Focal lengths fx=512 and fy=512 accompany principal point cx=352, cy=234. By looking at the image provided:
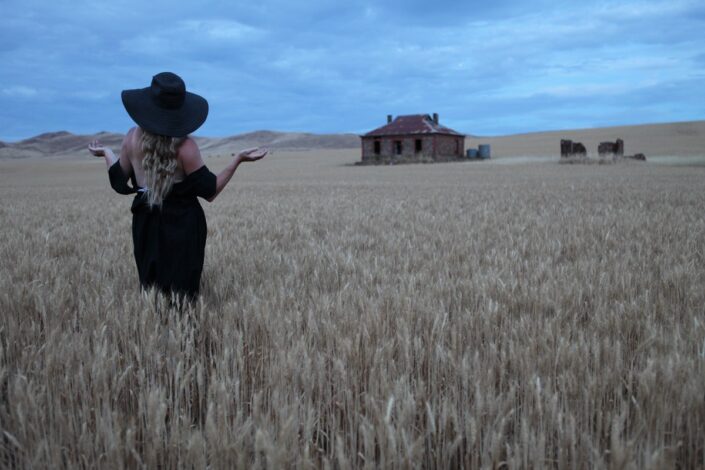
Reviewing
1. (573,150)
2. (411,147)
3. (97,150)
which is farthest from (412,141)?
(97,150)

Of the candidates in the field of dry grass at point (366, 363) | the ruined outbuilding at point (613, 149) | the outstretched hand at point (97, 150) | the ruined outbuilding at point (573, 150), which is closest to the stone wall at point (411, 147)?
the ruined outbuilding at point (573, 150)

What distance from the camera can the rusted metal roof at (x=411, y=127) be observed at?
155ft

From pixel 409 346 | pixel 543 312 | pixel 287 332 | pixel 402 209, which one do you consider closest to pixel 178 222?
pixel 287 332

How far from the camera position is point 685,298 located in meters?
3.06

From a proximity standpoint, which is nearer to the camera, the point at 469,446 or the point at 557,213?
the point at 469,446

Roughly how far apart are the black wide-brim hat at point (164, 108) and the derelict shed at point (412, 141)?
44.1m

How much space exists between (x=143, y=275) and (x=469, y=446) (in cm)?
261

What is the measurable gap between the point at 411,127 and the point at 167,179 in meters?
47.0

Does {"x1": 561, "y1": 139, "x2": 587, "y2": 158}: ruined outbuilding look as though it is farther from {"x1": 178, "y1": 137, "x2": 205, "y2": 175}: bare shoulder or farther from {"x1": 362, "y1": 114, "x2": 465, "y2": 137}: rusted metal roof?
{"x1": 178, "y1": 137, "x2": 205, "y2": 175}: bare shoulder

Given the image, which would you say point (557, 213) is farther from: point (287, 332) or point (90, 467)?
point (90, 467)

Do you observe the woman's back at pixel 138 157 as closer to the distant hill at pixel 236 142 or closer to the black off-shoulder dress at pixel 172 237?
the black off-shoulder dress at pixel 172 237

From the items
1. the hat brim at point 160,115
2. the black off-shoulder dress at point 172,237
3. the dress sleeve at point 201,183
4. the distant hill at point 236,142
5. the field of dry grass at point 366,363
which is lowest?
the field of dry grass at point 366,363

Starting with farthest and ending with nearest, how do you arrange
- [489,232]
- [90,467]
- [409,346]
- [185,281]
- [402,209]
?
1. [402,209]
2. [489,232]
3. [185,281]
4. [409,346]
5. [90,467]

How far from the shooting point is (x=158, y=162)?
3146 mm
